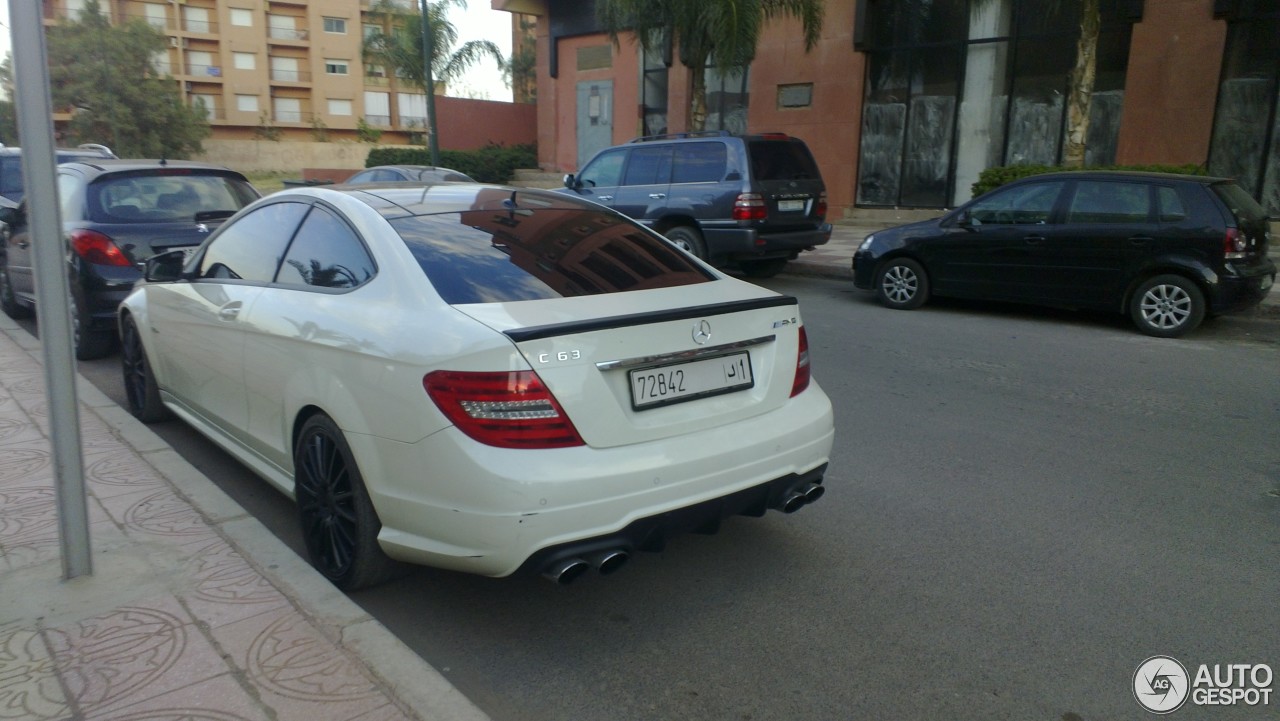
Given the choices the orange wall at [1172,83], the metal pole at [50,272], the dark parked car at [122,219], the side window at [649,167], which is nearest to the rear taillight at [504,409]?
the metal pole at [50,272]

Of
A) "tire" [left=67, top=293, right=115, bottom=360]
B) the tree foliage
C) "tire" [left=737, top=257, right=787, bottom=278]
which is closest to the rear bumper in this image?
"tire" [left=67, top=293, right=115, bottom=360]

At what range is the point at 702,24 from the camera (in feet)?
54.6

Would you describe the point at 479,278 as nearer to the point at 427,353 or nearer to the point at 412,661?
the point at 427,353

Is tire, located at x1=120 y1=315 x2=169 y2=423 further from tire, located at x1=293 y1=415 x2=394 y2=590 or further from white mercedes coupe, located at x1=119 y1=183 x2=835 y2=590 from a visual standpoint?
tire, located at x1=293 y1=415 x2=394 y2=590

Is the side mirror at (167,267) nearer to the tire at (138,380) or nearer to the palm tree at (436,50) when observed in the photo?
the tire at (138,380)

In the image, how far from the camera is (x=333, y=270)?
3.96 m

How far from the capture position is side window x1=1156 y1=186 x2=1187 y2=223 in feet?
29.3

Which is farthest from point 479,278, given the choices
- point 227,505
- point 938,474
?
point 938,474

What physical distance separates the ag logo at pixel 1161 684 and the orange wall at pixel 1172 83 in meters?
15.4

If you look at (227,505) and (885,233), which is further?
(885,233)

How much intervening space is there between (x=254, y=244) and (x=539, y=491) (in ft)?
8.24

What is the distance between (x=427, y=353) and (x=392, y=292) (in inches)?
18.4

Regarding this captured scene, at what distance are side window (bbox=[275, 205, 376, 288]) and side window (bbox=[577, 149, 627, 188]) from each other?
31.4 feet

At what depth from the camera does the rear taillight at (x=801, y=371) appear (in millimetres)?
3865
